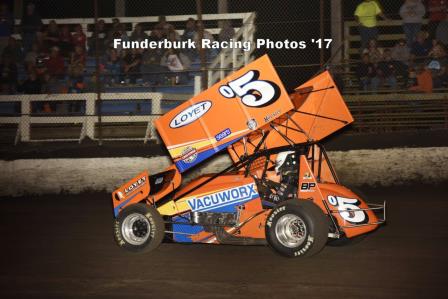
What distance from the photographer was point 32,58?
49.3 ft

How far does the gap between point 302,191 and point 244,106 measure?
3.42ft

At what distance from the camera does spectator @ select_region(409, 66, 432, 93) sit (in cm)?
1333

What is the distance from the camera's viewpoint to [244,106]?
7625mm

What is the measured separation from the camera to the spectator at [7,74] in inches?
582

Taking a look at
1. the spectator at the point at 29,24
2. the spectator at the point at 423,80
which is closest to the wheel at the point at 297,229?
the spectator at the point at 423,80

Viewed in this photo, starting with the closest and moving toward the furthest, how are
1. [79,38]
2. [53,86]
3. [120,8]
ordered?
[53,86]
[79,38]
[120,8]

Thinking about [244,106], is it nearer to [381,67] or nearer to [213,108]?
[213,108]

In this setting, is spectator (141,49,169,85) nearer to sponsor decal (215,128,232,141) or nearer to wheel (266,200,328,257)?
sponsor decal (215,128,232,141)

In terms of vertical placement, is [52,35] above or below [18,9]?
below

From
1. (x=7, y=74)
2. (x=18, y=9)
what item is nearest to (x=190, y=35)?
(x=7, y=74)

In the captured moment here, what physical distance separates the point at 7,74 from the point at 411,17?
24.6 feet

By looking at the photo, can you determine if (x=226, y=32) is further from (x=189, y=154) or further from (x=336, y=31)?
(x=189, y=154)

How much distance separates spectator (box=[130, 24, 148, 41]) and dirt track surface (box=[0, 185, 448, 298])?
5.64 meters

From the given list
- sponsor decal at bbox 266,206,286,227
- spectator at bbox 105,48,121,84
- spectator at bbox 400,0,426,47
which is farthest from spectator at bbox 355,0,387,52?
sponsor decal at bbox 266,206,286,227
